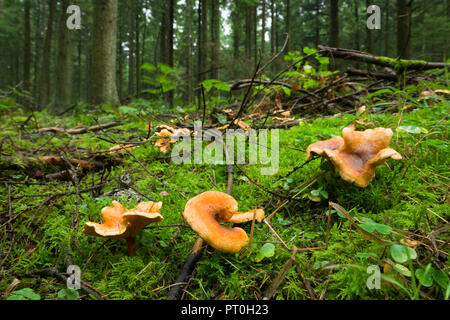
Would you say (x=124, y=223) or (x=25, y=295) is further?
(x=124, y=223)

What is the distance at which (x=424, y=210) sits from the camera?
1469 mm

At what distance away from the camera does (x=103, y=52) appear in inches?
272

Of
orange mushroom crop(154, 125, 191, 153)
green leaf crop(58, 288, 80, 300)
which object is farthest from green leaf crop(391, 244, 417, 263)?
orange mushroom crop(154, 125, 191, 153)

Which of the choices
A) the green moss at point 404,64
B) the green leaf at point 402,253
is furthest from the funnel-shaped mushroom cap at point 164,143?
the green moss at point 404,64

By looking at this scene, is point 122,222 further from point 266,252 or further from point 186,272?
point 266,252

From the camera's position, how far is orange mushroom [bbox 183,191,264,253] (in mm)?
1242

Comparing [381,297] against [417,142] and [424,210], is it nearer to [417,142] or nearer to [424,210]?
[424,210]

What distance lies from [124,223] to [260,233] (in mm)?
785

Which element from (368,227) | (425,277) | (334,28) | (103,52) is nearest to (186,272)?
(368,227)

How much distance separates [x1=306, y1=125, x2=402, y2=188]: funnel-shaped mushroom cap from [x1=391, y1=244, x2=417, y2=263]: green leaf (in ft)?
1.67

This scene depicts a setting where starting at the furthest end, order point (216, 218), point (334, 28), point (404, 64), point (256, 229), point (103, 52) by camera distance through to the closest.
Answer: point (334, 28) → point (103, 52) → point (404, 64) → point (256, 229) → point (216, 218)

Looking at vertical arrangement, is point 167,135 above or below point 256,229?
above

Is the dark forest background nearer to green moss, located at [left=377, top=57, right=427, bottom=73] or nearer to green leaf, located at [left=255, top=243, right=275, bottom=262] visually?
green moss, located at [left=377, top=57, right=427, bottom=73]

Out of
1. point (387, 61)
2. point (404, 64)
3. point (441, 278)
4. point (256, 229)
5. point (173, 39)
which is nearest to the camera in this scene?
point (441, 278)
